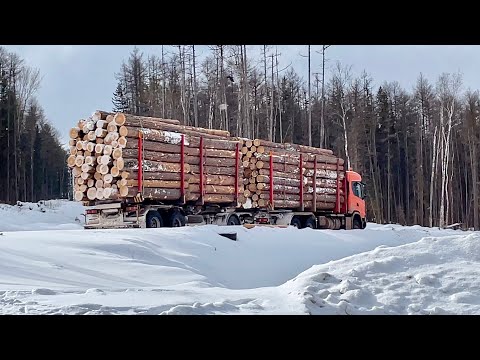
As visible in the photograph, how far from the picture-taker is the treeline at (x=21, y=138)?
4600 centimetres

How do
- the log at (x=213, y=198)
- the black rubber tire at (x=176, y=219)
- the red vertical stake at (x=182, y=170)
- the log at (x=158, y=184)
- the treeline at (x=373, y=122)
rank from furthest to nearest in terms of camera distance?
1. the treeline at (x=373, y=122)
2. the log at (x=213, y=198)
3. the red vertical stake at (x=182, y=170)
4. the black rubber tire at (x=176, y=219)
5. the log at (x=158, y=184)

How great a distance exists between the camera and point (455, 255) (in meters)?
7.88

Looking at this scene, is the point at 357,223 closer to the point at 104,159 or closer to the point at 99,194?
the point at 99,194

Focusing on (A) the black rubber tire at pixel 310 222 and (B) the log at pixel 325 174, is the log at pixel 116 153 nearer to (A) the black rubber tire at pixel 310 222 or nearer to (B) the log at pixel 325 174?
(B) the log at pixel 325 174

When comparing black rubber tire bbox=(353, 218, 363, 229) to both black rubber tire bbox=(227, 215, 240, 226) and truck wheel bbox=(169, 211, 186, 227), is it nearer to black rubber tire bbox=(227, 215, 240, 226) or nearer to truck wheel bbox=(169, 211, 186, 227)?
black rubber tire bbox=(227, 215, 240, 226)

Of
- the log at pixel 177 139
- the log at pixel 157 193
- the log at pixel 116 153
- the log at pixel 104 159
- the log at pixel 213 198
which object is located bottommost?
the log at pixel 213 198

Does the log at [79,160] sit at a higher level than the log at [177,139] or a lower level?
lower

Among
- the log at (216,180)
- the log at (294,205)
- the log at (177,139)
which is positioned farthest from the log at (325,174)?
the log at (177,139)

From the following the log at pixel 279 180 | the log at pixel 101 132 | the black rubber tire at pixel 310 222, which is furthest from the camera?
the black rubber tire at pixel 310 222

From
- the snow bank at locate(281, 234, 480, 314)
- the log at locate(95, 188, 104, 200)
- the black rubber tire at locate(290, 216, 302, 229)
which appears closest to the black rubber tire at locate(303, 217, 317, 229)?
the black rubber tire at locate(290, 216, 302, 229)

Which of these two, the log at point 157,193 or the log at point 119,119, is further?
the log at point 157,193
